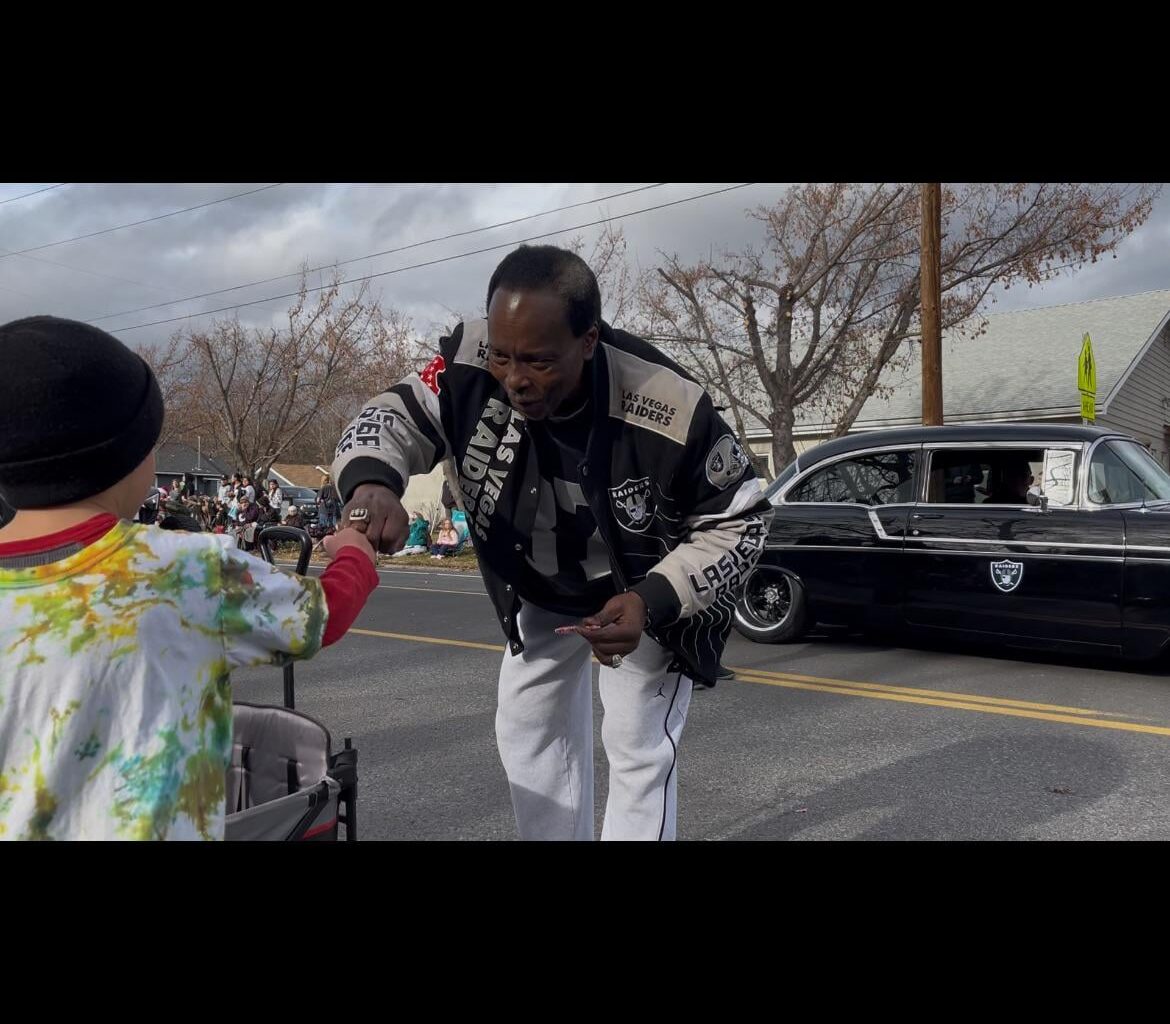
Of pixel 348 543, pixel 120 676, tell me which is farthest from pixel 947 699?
pixel 120 676

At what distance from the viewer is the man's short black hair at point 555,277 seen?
2.22 m

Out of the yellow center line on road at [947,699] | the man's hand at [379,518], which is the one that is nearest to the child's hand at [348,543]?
the man's hand at [379,518]

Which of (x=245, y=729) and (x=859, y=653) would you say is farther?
(x=859, y=653)

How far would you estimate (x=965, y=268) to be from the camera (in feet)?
70.2

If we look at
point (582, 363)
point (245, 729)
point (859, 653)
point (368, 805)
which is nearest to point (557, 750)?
point (245, 729)

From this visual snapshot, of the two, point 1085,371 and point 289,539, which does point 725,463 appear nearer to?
point 289,539

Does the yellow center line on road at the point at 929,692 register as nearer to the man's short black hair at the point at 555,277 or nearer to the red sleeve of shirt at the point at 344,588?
the man's short black hair at the point at 555,277

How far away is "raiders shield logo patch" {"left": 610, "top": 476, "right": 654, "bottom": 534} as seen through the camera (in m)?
2.41

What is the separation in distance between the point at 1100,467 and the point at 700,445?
18.5 feet

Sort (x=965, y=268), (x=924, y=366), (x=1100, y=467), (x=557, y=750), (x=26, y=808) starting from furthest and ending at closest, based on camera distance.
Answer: (x=965, y=268) → (x=924, y=366) → (x=1100, y=467) → (x=557, y=750) → (x=26, y=808)

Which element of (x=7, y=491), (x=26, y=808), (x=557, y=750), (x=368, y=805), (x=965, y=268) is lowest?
(x=368, y=805)

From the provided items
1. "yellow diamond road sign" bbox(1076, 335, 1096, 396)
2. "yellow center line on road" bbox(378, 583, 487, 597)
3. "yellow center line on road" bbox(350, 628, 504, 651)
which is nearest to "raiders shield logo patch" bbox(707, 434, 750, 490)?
"yellow center line on road" bbox(350, 628, 504, 651)

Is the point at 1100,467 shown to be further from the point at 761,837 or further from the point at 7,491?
the point at 7,491

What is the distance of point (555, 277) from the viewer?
2.23 m
